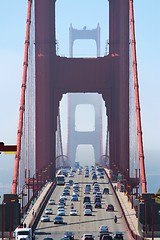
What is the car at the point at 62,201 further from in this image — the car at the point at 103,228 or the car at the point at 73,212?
the car at the point at 103,228

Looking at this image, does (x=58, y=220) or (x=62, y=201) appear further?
(x=62, y=201)

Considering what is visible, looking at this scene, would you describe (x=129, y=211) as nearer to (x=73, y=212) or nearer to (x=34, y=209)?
(x=73, y=212)

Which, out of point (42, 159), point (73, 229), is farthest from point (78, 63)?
point (73, 229)

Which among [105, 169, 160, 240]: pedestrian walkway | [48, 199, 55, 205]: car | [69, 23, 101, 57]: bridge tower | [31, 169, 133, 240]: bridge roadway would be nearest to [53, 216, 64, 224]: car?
[31, 169, 133, 240]: bridge roadway

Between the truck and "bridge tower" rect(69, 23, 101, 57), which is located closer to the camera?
the truck

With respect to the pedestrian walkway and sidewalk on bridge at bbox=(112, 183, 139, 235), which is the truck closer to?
the pedestrian walkway

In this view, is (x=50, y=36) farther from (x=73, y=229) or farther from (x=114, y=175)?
(x=73, y=229)

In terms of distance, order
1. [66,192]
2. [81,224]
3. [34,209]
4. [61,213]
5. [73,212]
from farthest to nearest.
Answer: [66,192] < [73,212] < [61,213] < [34,209] < [81,224]

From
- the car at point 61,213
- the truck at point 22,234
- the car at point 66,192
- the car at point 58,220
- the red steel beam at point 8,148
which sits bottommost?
the truck at point 22,234

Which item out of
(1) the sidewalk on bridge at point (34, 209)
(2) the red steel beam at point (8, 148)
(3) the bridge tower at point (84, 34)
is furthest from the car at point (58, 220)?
(3) the bridge tower at point (84, 34)

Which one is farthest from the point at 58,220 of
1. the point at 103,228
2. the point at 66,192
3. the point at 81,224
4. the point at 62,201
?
the point at 66,192

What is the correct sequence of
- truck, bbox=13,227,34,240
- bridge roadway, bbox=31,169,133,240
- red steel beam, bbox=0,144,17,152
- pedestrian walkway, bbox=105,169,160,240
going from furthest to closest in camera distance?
bridge roadway, bbox=31,169,133,240
pedestrian walkway, bbox=105,169,160,240
truck, bbox=13,227,34,240
red steel beam, bbox=0,144,17,152
